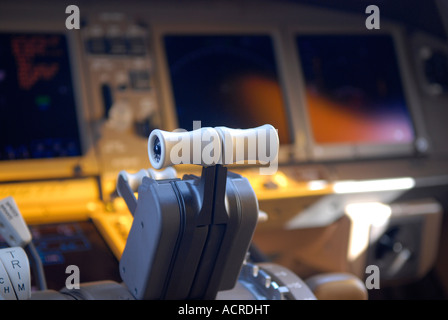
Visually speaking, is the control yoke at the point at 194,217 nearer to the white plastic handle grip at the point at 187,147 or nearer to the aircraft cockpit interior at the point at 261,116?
the white plastic handle grip at the point at 187,147

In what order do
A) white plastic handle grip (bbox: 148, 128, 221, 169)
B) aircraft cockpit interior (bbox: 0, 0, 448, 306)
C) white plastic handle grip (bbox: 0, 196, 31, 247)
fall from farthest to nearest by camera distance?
aircraft cockpit interior (bbox: 0, 0, 448, 306)
white plastic handle grip (bbox: 0, 196, 31, 247)
white plastic handle grip (bbox: 148, 128, 221, 169)

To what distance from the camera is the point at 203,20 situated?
2.31 meters

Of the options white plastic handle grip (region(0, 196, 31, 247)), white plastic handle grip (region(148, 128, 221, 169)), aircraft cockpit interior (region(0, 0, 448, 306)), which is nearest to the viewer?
white plastic handle grip (region(148, 128, 221, 169))

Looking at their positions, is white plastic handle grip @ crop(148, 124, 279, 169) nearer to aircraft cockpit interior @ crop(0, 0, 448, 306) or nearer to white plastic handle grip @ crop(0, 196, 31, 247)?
white plastic handle grip @ crop(0, 196, 31, 247)

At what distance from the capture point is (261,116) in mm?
2260

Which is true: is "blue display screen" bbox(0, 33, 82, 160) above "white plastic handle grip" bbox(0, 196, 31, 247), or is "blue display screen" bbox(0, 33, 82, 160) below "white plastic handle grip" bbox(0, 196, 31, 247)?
above

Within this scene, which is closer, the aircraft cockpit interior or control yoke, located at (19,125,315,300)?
control yoke, located at (19,125,315,300)

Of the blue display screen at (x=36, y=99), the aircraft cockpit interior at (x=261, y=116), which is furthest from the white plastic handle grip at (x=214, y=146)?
the blue display screen at (x=36, y=99)

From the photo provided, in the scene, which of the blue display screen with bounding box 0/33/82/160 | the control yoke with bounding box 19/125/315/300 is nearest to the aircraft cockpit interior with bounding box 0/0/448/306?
the blue display screen with bounding box 0/33/82/160

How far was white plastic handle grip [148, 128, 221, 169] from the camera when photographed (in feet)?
2.55

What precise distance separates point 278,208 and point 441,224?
32.6 inches

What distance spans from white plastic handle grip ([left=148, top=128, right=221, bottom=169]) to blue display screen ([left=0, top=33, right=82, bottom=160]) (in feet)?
4.06

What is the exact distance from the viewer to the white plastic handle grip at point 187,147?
2.55 ft
